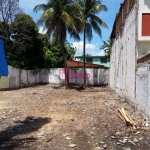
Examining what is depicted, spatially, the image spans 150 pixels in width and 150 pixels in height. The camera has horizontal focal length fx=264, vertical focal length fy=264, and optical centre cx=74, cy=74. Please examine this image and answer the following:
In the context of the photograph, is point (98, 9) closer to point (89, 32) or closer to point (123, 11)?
point (89, 32)

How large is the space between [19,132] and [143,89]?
4.25 m

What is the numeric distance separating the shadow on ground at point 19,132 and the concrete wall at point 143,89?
3.28 m

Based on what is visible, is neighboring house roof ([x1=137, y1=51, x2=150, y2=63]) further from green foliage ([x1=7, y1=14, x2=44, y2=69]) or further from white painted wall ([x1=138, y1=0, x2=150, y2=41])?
green foliage ([x1=7, y1=14, x2=44, y2=69])

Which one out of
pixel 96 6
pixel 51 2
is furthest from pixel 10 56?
pixel 96 6

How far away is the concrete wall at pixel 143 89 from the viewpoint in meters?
8.24

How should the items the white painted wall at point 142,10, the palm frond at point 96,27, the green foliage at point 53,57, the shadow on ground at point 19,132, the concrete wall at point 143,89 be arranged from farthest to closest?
the green foliage at point 53,57, the palm frond at point 96,27, the white painted wall at point 142,10, the concrete wall at point 143,89, the shadow on ground at point 19,132

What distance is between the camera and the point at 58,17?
24.5m

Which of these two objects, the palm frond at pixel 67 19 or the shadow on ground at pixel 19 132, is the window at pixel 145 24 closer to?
the shadow on ground at pixel 19 132

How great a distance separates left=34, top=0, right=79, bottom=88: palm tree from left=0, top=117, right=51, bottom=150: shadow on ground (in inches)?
615

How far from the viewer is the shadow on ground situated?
6.37m

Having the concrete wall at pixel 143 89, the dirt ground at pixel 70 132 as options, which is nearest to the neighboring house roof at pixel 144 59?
the concrete wall at pixel 143 89

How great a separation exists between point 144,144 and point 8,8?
27.6 meters

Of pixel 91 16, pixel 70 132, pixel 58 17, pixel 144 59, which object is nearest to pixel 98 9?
pixel 91 16

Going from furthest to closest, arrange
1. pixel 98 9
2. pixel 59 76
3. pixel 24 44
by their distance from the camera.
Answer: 1. pixel 59 76
2. pixel 24 44
3. pixel 98 9
